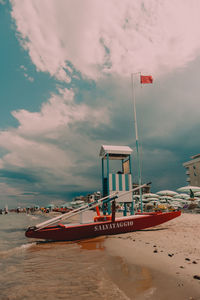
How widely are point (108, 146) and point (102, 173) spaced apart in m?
3.09

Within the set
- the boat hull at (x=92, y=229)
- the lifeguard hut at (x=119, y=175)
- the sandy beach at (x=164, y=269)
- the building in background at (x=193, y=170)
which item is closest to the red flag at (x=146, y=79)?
the lifeguard hut at (x=119, y=175)

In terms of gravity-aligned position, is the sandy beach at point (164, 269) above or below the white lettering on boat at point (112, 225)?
below

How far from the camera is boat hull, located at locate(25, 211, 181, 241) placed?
36.8 feet

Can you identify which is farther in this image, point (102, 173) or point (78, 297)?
point (102, 173)

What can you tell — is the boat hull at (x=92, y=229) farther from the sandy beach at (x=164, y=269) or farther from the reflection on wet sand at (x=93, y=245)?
the sandy beach at (x=164, y=269)

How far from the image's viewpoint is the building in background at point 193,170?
6833 cm

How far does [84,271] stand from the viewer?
5.81 metres

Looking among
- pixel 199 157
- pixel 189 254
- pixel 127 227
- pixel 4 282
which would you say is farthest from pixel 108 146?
pixel 199 157

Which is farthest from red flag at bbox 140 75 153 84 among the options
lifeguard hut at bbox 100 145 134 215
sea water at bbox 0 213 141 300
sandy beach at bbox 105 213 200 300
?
sea water at bbox 0 213 141 300

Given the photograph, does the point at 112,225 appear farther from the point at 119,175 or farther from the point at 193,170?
the point at 193,170

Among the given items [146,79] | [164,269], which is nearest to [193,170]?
[146,79]

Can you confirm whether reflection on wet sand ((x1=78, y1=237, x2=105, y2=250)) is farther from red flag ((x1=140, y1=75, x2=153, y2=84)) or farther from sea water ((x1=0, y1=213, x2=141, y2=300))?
red flag ((x1=140, y1=75, x2=153, y2=84))

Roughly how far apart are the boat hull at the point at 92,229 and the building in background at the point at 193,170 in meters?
64.1

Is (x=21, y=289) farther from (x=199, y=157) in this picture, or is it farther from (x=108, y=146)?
(x=199, y=157)
